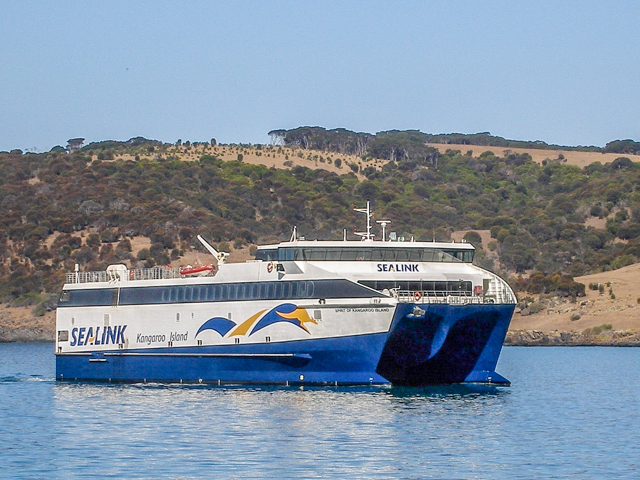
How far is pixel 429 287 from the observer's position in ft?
169

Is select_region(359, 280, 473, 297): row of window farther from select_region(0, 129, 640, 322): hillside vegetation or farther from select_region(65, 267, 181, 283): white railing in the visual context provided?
select_region(0, 129, 640, 322): hillside vegetation

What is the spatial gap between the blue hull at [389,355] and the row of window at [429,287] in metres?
2.02

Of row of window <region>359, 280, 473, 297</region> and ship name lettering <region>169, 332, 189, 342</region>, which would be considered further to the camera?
ship name lettering <region>169, 332, 189, 342</region>

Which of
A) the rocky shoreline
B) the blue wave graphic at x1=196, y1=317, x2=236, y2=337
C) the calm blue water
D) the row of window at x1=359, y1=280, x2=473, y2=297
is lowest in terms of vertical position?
the calm blue water

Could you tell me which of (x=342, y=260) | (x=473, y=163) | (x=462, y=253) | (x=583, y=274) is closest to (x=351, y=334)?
(x=342, y=260)

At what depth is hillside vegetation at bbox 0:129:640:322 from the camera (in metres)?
128

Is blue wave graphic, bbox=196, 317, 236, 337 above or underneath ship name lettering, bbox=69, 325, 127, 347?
above

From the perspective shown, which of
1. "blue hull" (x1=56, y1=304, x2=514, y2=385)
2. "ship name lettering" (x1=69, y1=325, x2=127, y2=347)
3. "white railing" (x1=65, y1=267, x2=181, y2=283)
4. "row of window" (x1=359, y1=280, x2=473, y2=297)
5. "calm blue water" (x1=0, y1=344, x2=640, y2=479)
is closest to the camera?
"calm blue water" (x1=0, y1=344, x2=640, y2=479)

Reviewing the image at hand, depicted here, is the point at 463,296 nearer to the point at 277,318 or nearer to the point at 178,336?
the point at 277,318

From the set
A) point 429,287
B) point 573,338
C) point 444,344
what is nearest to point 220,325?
point 429,287

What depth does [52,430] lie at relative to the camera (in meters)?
41.0

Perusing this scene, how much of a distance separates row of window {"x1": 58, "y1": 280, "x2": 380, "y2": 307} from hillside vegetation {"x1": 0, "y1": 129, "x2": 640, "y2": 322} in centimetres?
6258

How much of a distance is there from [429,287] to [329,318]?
4658 millimetres

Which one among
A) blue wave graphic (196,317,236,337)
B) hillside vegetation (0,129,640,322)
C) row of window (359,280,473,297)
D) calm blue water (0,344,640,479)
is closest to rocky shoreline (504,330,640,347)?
hillside vegetation (0,129,640,322)
